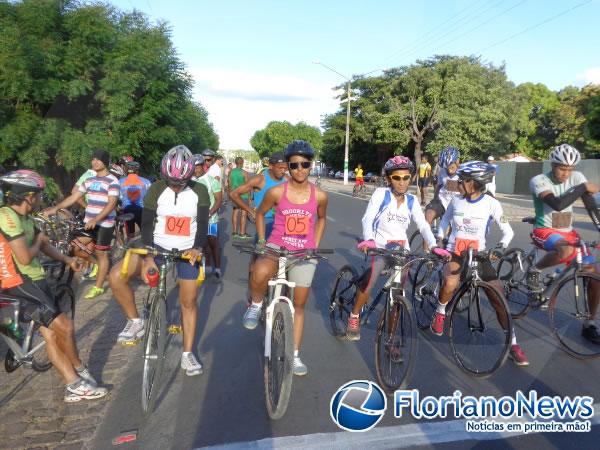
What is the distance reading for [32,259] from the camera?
3.93 meters

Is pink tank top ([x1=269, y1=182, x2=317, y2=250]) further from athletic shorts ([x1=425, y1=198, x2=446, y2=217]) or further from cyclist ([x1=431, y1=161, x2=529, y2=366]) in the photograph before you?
athletic shorts ([x1=425, y1=198, x2=446, y2=217])

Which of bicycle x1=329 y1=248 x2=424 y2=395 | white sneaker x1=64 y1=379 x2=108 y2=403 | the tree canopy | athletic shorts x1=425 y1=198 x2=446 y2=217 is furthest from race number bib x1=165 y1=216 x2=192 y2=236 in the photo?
the tree canopy

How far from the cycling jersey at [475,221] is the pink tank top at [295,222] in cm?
159

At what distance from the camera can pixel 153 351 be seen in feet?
12.7

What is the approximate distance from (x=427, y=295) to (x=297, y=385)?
235 cm

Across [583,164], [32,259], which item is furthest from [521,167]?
[32,259]

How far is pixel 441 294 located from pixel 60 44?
10869 mm

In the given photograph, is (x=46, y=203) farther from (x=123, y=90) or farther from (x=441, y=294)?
(x=441, y=294)

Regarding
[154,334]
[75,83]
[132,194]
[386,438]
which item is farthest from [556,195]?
[75,83]

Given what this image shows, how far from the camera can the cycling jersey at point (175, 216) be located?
4.30 metres

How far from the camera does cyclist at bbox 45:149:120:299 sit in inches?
265

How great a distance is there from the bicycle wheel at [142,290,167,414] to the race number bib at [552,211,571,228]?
4.09 m

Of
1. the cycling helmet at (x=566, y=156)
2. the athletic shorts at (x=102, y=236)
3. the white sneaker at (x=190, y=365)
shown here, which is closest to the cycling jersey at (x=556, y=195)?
the cycling helmet at (x=566, y=156)

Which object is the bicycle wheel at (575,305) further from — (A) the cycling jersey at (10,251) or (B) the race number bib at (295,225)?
(A) the cycling jersey at (10,251)
